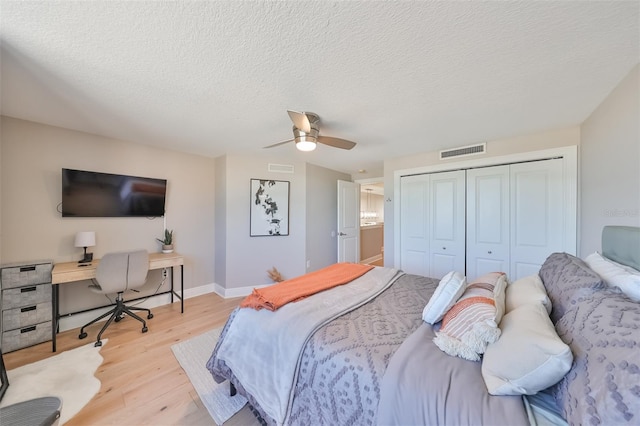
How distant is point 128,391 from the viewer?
1.73 m

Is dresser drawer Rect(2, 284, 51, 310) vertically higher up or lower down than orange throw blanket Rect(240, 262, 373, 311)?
lower down

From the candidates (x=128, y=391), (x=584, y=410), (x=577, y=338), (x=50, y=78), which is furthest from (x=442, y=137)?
(x=128, y=391)

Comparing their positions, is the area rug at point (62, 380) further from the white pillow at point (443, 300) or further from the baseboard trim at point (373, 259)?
the baseboard trim at point (373, 259)

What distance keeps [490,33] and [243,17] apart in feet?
4.14

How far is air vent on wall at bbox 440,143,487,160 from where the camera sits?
2.98 m

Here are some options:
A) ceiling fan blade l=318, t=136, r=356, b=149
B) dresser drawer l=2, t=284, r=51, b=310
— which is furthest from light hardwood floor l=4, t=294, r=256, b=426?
ceiling fan blade l=318, t=136, r=356, b=149

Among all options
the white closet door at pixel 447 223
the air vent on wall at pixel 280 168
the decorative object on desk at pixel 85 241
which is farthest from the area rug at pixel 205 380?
the white closet door at pixel 447 223

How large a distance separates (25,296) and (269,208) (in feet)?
8.91

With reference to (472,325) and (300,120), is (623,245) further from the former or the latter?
(300,120)

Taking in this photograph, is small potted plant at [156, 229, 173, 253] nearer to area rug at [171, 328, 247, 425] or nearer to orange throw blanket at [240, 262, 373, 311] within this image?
area rug at [171, 328, 247, 425]

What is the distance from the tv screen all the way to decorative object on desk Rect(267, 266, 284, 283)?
1812 mm

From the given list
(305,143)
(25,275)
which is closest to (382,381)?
(305,143)

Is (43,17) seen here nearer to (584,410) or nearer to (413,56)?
(413,56)

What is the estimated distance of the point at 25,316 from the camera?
7.24 ft
